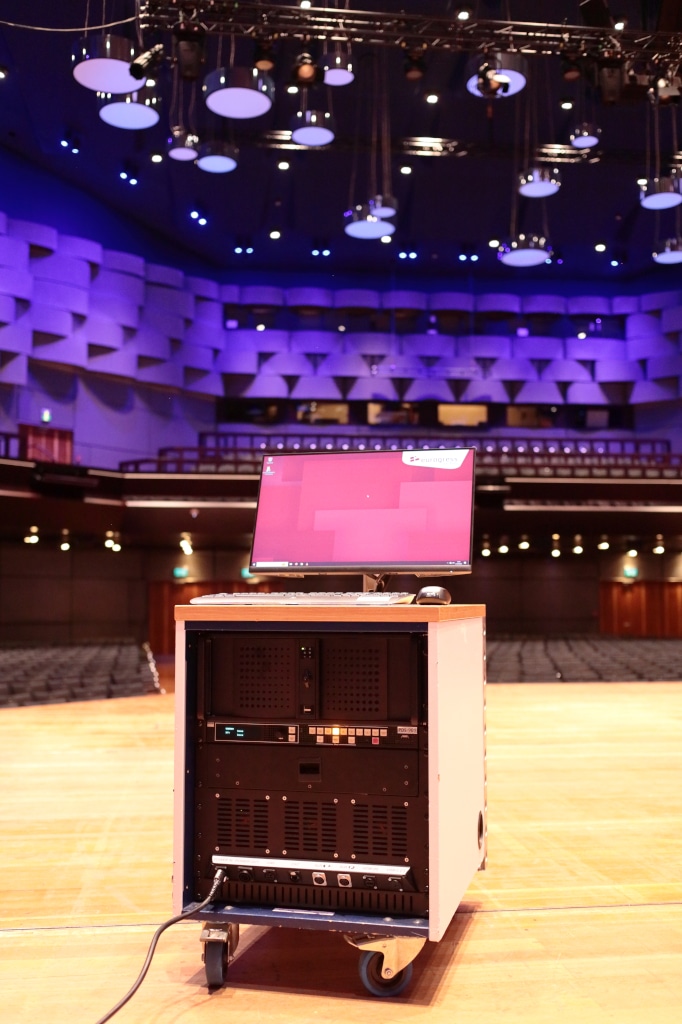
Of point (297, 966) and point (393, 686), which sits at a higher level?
point (393, 686)

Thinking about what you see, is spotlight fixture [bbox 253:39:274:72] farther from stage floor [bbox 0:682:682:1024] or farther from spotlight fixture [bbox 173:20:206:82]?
stage floor [bbox 0:682:682:1024]

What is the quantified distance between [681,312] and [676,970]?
18.2 metres

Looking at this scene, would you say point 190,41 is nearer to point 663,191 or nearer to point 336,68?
point 336,68

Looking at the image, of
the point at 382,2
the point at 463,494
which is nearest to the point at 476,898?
the point at 463,494

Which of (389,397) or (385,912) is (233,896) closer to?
(385,912)

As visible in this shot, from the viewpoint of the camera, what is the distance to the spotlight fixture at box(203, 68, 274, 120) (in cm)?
789

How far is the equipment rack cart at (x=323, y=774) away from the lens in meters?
1.91

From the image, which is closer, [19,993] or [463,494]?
[19,993]

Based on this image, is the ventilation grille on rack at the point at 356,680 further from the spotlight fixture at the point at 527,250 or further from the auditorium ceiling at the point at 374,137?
the spotlight fixture at the point at 527,250

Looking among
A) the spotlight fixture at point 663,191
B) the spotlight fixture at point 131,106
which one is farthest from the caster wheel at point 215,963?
the spotlight fixture at point 663,191

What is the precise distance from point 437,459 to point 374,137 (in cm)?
1206

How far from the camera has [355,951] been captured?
2.16m

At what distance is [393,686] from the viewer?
2.01 meters

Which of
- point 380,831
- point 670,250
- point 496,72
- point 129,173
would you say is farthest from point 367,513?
point 129,173
